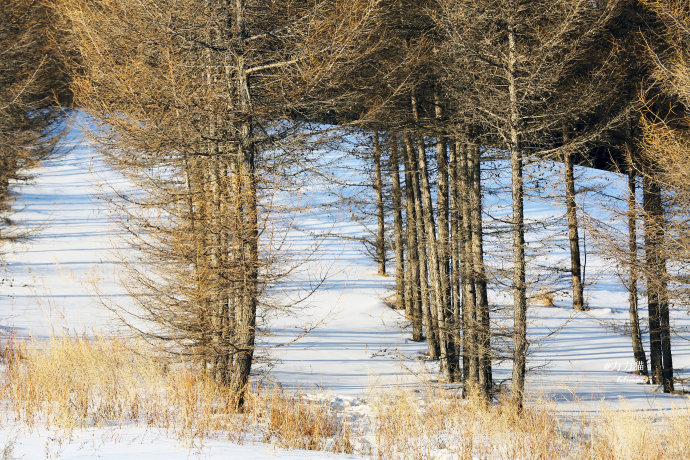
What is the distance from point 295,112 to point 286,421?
4430mm

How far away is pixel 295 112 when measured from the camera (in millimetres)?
8359

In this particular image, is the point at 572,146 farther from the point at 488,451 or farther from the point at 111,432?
the point at 111,432

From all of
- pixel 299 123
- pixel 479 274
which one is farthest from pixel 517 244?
pixel 299 123

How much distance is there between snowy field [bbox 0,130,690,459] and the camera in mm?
5540

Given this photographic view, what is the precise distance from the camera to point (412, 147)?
1445cm

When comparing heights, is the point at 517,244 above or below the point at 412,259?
below

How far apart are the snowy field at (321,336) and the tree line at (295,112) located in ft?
2.85

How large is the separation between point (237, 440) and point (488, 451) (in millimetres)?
2641

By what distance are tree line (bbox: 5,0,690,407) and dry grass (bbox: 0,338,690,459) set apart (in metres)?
0.61

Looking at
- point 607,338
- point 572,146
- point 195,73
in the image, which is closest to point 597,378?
point 607,338

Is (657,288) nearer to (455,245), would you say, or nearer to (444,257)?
(455,245)

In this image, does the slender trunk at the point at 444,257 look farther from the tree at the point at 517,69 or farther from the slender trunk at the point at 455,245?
the tree at the point at 517,69

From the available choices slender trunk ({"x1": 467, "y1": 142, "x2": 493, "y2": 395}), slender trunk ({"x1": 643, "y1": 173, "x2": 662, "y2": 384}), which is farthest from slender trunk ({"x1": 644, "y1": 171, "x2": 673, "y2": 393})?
slender trunk ({"x1": 467, "y1": 142, "x2": 493, "y2": 395})

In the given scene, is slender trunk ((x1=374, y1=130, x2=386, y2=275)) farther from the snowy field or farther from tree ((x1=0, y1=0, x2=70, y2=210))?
tree ((x1=0, y1=0, x2=70, y2=210))
